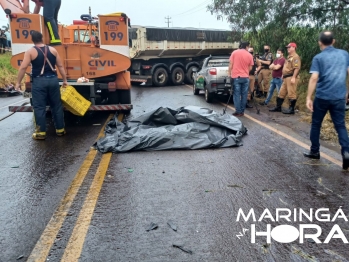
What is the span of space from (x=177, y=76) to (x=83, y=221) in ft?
58.7

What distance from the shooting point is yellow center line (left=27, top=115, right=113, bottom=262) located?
9.73 feet

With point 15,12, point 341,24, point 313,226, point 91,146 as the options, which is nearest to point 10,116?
point 15,12

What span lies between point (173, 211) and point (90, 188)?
1212 mm

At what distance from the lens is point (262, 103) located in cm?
1172

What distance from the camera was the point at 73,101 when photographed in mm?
7801

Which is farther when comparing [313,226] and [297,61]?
[297,61]

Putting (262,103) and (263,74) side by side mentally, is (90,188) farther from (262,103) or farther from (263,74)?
(263,74)

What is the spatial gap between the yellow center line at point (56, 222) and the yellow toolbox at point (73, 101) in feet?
9.01

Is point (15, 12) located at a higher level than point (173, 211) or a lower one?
higher

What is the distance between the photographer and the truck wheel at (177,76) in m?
20.7

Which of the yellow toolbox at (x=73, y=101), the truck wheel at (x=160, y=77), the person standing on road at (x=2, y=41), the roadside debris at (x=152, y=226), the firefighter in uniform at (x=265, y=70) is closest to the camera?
the roadside debris at (x=152, y=226)

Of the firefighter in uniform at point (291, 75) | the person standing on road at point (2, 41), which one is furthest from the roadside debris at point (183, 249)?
the person standing on road at point (2, 41)

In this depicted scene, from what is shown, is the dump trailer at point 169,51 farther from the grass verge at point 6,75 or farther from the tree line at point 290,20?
the grass verge at point 6,75

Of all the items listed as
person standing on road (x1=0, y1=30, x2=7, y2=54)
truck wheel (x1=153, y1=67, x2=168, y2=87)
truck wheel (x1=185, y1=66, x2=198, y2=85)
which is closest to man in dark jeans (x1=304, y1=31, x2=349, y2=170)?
truck wheel (x1=153, y1=67, x2=168, y2=87)
